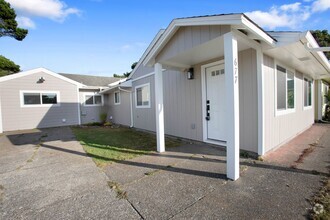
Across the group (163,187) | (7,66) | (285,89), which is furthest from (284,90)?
(7,66)

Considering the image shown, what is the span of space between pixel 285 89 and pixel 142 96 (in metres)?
6.01

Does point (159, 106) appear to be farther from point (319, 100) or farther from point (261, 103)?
point (319, 100)

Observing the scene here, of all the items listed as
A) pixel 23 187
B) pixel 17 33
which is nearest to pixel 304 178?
pixel 23 187

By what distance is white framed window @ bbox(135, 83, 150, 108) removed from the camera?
25.9 feet

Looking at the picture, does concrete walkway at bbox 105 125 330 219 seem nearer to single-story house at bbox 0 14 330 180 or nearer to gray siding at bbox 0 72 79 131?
single-story house at bbox 0 14 330 180

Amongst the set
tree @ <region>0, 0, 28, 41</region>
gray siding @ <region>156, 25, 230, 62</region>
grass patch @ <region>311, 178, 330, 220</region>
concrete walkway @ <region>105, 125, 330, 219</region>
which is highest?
tree @ <region>0, 0, 28, 41</region>

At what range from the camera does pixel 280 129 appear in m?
4.58

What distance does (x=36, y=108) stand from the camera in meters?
10.5

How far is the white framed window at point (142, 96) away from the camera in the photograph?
788cm

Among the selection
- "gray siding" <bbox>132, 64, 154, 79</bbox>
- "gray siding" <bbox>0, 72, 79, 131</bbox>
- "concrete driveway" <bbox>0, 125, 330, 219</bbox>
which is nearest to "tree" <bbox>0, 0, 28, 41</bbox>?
"gray siding" <bbox>0, 72, 79, 131</bbox>

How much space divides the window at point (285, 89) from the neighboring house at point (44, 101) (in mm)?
11744

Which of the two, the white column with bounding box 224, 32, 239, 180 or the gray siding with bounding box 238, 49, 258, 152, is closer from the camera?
the white column with bounding box 224, 32, 239, 180

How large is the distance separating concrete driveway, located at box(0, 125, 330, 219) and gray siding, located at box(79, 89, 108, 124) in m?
8.45

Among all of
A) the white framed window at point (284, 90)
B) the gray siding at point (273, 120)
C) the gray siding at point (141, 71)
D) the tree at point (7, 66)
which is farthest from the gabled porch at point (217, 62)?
the tree at point (7, 66)
